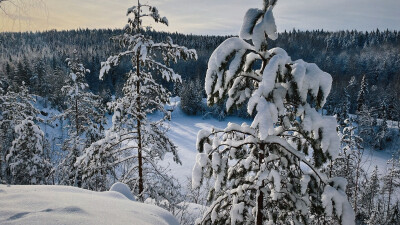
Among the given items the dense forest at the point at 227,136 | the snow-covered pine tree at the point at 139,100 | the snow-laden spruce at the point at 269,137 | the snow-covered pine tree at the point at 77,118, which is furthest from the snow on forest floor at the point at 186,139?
the snow-laden spruce at the point at 269,137

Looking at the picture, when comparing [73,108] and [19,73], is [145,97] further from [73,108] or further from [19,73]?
[19,73]

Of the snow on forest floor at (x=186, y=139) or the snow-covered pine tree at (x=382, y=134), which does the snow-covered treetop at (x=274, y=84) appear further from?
the snow-covered pine tree at (x=382, y=134)

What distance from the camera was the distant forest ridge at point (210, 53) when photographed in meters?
58.0

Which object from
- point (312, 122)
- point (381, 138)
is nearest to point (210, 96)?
point (312, 122)

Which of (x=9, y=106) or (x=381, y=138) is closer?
(x=9, y=106)

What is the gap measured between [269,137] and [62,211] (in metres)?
Answer: 2.55

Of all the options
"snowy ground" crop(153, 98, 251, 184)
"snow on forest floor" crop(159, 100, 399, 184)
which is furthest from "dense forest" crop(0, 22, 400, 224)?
"snowy ground" crop(153, 98, 251, 184)

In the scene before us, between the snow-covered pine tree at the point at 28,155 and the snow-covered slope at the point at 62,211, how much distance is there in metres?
13.0

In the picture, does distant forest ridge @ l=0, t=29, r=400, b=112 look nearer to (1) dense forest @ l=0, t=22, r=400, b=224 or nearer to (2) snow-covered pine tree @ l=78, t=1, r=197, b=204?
(1) dense forest @ l=0, t=22, r=400, b=224

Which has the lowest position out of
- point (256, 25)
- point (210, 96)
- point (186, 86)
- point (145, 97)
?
point (186, 86)

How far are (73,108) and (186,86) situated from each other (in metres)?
48.9

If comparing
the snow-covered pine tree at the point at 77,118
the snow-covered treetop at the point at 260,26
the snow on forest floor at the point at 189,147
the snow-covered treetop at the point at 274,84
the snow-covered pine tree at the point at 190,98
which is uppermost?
the snow-covered treetop at the point at 260,26

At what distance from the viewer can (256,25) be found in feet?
Answer: 9.53

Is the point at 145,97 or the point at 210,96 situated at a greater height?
the point at 210,96
